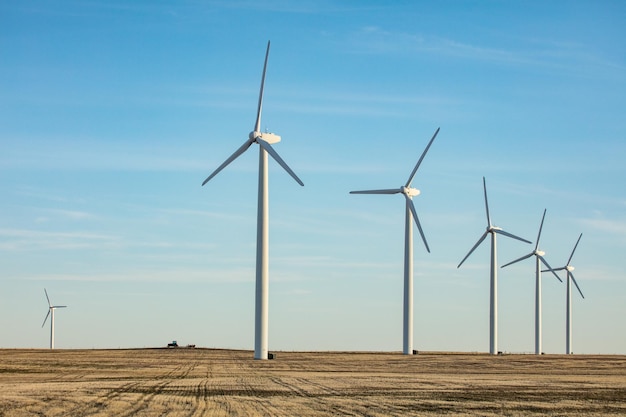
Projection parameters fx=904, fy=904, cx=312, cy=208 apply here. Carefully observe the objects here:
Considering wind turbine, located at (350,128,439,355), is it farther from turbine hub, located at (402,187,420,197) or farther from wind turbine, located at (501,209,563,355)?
wind turbine, located at (501,209,563,355)

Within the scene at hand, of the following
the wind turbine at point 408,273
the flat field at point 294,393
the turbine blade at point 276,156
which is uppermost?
the turbine blade at point 276,156

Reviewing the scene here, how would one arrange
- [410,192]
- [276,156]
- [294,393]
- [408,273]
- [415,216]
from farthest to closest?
1. [410,192]
2. [408,273]
3. [415,216]
4. [276,156]
5. [294,393]

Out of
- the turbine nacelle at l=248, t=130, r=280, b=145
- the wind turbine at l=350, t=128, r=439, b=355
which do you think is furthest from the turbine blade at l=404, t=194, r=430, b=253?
the turbine nacelle at l=248, t=130, r=280, b=145

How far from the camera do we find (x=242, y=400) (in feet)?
133

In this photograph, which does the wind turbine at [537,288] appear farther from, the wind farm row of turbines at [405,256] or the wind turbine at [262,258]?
the wind turbine at [262,258]

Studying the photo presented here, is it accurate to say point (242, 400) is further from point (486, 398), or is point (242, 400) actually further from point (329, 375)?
point (329, 375)

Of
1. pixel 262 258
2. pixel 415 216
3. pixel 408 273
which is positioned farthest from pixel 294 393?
pixel 408 273

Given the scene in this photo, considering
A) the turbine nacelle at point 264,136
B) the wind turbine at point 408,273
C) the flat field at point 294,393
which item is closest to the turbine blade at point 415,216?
the wind turbine at point 408,273

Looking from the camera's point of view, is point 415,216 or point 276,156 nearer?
point 276,156

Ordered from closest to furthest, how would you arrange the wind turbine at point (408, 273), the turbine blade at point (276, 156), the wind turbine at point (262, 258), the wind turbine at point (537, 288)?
the turbine blade at point (276, 156) < the wind turbine at point (262, 258) < the wind turbine at point (408, 273) < the wind turbine at point (537, 288)

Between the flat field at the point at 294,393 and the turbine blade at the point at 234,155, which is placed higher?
the turbine blade at the point at 234,155

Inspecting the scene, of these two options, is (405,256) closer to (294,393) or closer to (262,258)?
(262,258)

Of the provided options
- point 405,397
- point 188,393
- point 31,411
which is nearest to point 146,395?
point 188,393

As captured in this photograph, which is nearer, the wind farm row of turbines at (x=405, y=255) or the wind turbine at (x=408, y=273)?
the wind farm row of turbines at (x=405, y=255)
